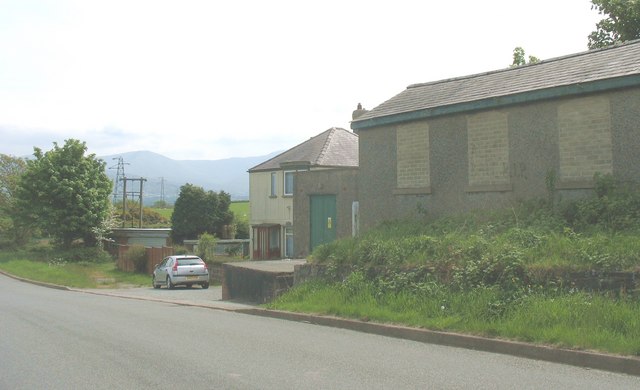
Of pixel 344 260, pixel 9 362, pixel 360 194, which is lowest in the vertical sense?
pixel 9 362

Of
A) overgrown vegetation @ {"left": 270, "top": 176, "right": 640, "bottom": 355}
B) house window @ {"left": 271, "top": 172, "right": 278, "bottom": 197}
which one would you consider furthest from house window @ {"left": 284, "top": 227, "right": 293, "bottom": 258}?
overgrown vegetation @ {"left": 270, "top": 176, "right": 640, "bottom": 355}

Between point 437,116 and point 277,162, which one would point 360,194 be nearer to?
point 437,116

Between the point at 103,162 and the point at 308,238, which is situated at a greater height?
the point at 103,162

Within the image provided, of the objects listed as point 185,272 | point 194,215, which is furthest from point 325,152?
point 194,215

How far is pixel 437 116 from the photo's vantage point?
1527cm

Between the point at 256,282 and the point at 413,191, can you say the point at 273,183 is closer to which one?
the point at 256,282

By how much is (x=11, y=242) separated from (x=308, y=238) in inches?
2006

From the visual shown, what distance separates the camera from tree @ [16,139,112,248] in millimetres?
46406

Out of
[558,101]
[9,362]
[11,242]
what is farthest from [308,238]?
[11,242]

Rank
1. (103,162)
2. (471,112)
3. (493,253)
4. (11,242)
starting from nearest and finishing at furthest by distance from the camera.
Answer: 1. (493,253)
2. (471,112)
3. (103,162)
4. (11,242)

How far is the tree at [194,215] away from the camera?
53531 millimetres

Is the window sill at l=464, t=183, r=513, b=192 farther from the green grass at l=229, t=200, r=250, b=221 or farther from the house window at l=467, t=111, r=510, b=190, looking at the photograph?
the green grass at l=229, t=200, r=250, b=221

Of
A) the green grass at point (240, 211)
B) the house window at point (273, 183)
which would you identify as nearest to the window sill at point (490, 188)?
the house window at point (273, 183)

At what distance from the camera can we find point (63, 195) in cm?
4647
